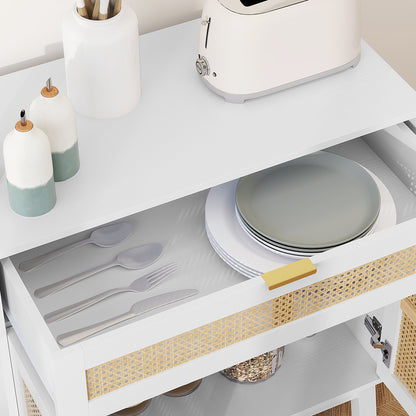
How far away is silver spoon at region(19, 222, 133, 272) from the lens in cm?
150

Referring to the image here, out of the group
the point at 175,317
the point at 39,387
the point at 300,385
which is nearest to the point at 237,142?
the point at 175,317

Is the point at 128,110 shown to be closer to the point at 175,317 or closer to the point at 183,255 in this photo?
the point at 183,255

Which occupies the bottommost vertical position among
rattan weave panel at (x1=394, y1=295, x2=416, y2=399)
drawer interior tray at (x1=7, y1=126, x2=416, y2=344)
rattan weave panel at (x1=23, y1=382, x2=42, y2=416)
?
rattan weave panel at (x1=394, y1=295, x2=416, y2=399)

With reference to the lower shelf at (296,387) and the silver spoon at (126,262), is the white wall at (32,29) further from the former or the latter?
the lower shelf at (296,387)

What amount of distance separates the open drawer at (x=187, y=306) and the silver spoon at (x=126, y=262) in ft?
0.04

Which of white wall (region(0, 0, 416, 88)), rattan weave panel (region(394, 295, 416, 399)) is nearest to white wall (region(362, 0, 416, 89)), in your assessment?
white wall (region(0, 0, 416, 88))

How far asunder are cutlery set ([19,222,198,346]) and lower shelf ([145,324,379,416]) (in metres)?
0.54

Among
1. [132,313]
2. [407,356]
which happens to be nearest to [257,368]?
[407,356]

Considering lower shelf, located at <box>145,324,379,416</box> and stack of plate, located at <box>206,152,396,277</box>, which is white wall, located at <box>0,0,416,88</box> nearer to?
stack of plate, located at <box>206,152,396,277</box>

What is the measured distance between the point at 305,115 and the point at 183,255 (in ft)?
0.99

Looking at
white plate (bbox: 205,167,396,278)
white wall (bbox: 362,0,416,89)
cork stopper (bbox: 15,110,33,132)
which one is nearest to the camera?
cork stopper (bbox: 15,110,33,132)

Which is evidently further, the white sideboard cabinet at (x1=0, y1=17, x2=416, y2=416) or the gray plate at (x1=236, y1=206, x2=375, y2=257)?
the gray plate at (x1=236, y1=206, x2=375, y2=257)

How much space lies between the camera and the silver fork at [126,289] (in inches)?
56.6

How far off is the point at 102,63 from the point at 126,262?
315 mm
